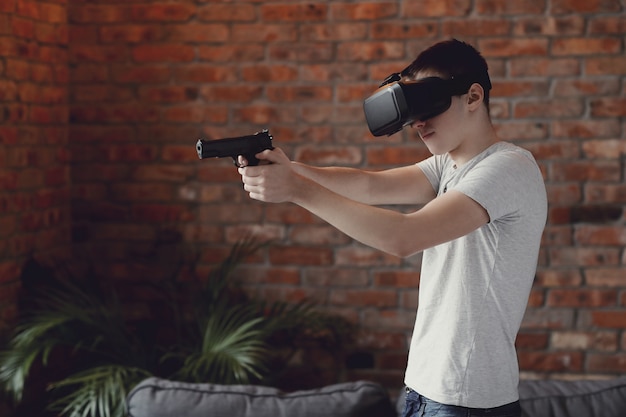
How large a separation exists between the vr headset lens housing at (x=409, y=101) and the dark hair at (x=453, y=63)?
0.02m

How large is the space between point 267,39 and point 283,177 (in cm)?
133

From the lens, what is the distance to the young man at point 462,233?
49.5 inches

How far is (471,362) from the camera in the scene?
134 cm

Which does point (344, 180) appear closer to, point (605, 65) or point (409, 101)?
point (409, 101)

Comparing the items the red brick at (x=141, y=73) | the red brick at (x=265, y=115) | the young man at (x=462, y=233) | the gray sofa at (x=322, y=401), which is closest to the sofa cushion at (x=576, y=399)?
the gray sofa at (x=322, y=401)

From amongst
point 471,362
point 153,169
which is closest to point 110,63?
point 153,169

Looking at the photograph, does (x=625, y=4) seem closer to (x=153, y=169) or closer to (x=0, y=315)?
(x=153, y=169)

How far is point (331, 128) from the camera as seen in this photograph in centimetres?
249

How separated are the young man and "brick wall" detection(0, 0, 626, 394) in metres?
1.06

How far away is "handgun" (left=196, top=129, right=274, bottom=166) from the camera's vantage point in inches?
49.7

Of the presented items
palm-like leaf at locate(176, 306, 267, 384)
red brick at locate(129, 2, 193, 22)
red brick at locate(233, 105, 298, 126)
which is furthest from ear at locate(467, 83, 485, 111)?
red brick at locate(129, 2, 193, 22)

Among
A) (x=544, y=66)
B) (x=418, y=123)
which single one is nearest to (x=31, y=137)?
(x=418, y=123)

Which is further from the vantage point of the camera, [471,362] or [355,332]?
[355,332]

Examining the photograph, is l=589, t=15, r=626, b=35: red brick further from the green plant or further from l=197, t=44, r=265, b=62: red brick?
the green plant
